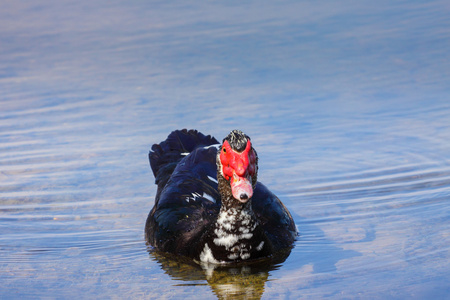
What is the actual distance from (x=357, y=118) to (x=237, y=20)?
5084mm

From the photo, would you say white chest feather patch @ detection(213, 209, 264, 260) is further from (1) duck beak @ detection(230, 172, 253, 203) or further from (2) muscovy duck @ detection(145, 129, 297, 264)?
(1) duck beak @ detection(230, 172, 253, 203)

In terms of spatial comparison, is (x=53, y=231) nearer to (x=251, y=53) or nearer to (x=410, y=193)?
(x=410, y=193)

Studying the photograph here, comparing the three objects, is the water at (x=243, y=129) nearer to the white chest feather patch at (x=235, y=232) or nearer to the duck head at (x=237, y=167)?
the white chest feather patch at (x=235, y=232)

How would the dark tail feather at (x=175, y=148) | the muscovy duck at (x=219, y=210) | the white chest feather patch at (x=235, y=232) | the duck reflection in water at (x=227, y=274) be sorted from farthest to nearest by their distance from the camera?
the dark tail feather at (x=175, y=148) → the white chest feather patch at (x=235, y=232) → the muscovy duck at (x=219, y=210) → the duck reflection in water at (x=227, y=274)

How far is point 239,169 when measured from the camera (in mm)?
6363

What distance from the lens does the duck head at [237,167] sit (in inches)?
249

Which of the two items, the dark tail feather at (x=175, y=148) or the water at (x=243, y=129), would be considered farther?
the dark tail feather at (x=175, y=148)

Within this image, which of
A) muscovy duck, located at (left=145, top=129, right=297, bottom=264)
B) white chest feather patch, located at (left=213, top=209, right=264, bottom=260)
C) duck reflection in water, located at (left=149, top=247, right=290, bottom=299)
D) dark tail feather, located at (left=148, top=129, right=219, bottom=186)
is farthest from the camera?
dark tail feather, located at (left=148, top=129, right=219, bottom=186)

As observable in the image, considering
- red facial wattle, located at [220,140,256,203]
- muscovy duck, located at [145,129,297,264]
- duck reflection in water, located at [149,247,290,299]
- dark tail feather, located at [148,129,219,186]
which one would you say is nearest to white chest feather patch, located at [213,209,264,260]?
muscovy duck, located at [145,129,297,264]

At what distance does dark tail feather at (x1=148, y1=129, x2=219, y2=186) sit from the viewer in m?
8.59

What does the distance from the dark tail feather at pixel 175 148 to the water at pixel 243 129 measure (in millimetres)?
382

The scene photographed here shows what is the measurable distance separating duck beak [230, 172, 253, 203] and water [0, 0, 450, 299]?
699 mm

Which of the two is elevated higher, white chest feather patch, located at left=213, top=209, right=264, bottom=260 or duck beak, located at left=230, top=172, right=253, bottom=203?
duck beak, located at left=230, top=172, right=253, bottom=203

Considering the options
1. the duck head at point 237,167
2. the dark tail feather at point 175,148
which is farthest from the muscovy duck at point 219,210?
the dark tail feather at point 175,148
